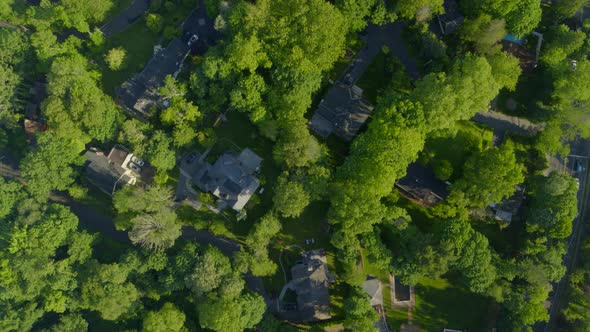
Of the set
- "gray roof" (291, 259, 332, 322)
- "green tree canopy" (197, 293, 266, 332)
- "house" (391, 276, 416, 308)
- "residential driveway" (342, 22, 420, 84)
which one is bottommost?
"green tree canopy" (197, 293, 266, 332)

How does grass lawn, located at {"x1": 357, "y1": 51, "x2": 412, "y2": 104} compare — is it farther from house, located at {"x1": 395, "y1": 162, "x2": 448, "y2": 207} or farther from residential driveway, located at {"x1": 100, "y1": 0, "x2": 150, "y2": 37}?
residential driveway, located at {"x1": 100, "y1": 0, "x2": 150, "y2": 37}

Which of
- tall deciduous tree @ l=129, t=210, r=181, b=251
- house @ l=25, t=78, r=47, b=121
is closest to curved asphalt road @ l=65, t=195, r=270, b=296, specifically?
tall deciduous tree @ l=129, t=210, r=181, b=251

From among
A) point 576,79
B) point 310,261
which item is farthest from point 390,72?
point 310,261

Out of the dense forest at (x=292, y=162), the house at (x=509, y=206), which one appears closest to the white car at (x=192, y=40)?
Result: the dense forest at (x=292, y=162)

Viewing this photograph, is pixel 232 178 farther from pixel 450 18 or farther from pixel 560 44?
pixel 560 44

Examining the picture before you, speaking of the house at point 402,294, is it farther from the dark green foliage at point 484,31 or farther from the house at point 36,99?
the house at point 36,99
